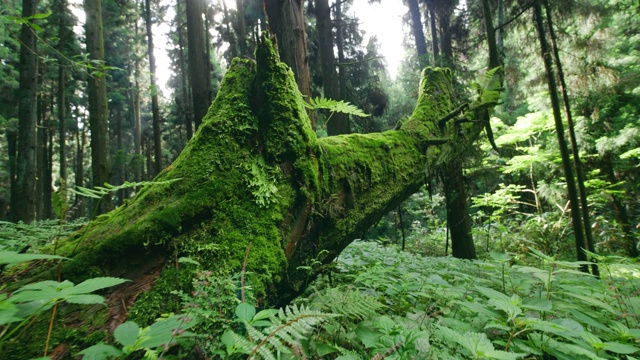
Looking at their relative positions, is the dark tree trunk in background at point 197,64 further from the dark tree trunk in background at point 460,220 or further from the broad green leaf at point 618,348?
the broad green leaf at point 618,348

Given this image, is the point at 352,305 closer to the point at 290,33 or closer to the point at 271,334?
the point at 271,334

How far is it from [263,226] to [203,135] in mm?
819

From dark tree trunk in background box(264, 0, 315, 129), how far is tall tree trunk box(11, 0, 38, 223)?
6807 millimetres

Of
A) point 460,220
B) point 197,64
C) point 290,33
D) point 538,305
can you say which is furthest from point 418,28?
point 538,305

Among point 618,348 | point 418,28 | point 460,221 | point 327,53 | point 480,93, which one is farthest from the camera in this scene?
point 418,28

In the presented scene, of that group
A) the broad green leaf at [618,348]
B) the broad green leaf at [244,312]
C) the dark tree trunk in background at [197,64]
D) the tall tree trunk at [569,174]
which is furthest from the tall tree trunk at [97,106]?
the tall tree trunk at [569,174]

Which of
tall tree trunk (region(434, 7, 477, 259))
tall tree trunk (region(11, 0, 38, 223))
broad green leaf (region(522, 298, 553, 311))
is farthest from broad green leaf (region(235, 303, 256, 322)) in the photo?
tall tree trunk (region(11, 0, 38, 223))

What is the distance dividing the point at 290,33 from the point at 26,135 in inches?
296

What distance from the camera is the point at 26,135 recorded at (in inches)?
285

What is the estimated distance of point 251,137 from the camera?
233cm

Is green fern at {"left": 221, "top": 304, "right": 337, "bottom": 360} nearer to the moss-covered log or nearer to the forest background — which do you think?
the moss-covered log

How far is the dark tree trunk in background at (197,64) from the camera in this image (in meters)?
7.30

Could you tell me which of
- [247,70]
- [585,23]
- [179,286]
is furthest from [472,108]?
[585,23]

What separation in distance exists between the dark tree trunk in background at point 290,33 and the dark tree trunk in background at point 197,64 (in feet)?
12.6
